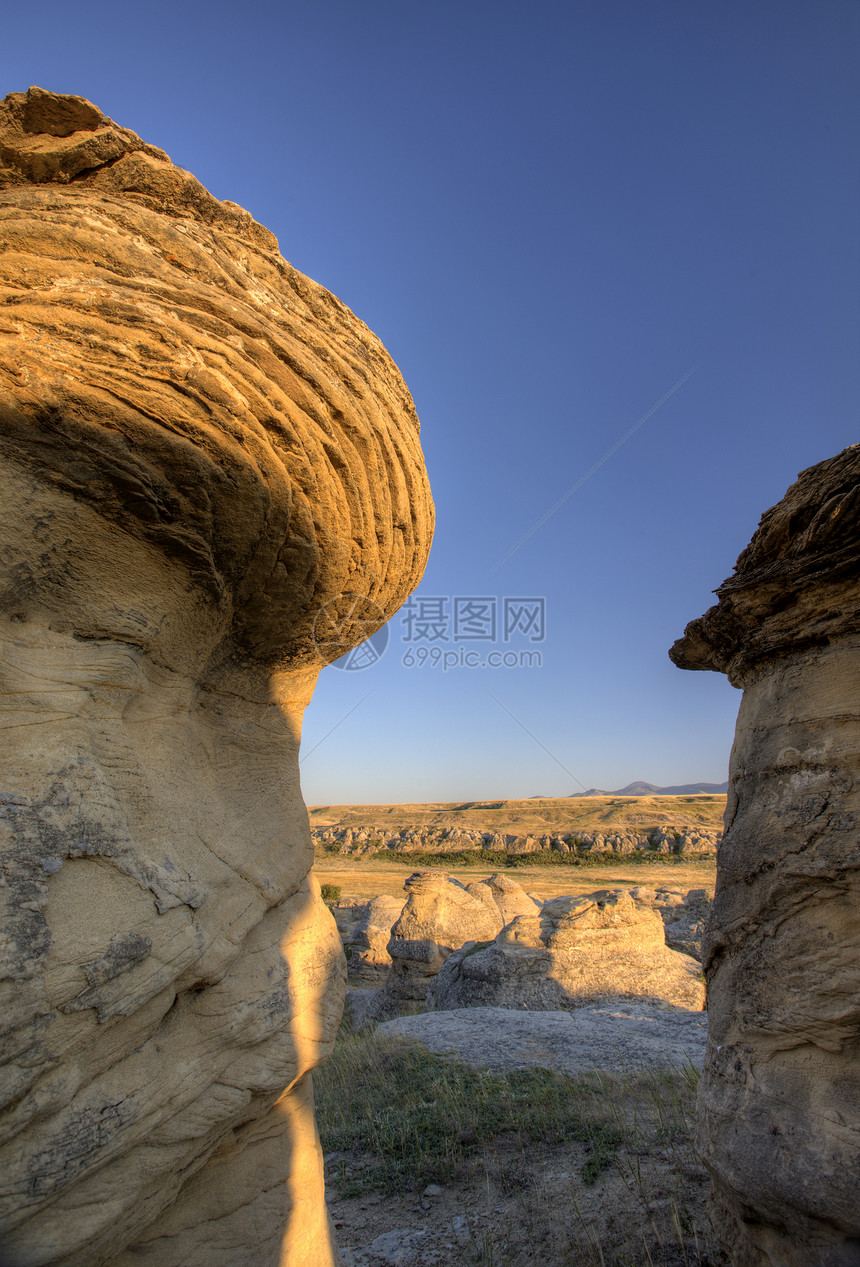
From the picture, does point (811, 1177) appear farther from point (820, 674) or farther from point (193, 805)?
point (193, 805)

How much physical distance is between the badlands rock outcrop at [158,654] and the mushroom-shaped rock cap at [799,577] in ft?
5.76

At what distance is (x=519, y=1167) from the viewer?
4148 mm

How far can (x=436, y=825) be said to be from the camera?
48781 millimetres

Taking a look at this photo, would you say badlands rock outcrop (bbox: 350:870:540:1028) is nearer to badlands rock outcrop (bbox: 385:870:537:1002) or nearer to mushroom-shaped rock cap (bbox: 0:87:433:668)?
badlands rock outcrop (bbox: 385:870:537:1002)

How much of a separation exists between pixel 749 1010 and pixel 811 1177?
1.86 ft

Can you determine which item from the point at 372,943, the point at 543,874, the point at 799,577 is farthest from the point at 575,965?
the point at 543,874

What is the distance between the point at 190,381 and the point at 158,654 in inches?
40.8

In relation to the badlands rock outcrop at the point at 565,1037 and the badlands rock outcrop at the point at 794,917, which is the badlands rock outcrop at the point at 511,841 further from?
the badlands rock outcrop at the point at 794,917

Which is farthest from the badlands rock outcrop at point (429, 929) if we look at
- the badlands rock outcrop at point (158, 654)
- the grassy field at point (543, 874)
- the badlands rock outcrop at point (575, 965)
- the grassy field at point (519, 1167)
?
the grassy field at point (543, 874)

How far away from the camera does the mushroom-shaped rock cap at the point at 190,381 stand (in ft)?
6.48

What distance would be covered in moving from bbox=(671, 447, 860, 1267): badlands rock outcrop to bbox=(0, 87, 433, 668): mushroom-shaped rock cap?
A: 1901 mm

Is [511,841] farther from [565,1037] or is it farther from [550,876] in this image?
[565,1037]

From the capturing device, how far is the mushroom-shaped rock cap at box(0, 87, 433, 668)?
6.48 feet

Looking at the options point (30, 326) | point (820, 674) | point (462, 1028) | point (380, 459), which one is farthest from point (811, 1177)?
point (462, 1028)
